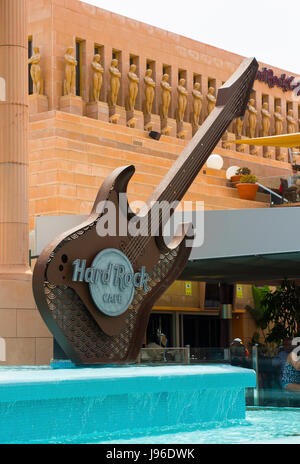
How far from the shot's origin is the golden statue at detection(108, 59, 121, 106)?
25938 mm

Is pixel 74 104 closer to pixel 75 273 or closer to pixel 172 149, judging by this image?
pixel 172 149

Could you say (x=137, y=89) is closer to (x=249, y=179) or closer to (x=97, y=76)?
(x=97, y=76)

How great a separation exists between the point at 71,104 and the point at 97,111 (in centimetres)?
105

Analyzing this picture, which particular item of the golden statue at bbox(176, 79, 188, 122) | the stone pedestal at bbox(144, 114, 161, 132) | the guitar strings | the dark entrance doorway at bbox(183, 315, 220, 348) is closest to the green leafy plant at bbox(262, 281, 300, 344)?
the dark entrance doorway at bbox(183, 315, 220, 348)

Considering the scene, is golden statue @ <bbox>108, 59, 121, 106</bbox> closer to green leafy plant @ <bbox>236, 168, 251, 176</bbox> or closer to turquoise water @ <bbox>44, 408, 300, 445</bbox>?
green leafy plant @ <bbox>236, 168, 251, 176</bbox>

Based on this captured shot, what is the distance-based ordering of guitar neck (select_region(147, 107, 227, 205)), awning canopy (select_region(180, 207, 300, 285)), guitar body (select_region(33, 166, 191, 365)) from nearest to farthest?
guitar body (select_region(33, 166, 191, 365)) < guitar neck (select_region(147, 107, 227, 205)) < awning canopy (select_region(180, 207, 300, 285))

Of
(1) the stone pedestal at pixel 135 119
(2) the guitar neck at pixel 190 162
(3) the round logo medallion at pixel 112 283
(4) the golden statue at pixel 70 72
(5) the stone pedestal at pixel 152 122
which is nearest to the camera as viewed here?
(3) the round logo medallion at pixel 112 283

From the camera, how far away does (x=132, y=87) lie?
26.8m

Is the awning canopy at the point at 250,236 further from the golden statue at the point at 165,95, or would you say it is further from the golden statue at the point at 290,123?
the golden statue at the point at 290,123

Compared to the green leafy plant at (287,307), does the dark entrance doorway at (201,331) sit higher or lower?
lower

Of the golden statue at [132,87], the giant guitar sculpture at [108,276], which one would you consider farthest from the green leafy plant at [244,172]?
the giant guitar sculpture at [108,276]

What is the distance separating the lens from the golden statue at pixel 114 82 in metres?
25.9

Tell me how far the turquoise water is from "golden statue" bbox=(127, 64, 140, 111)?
54.5 ft

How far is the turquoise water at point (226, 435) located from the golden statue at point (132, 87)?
16608 millimetres
